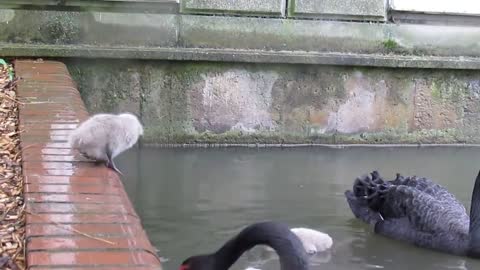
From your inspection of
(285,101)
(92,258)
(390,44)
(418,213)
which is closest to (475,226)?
(418,213)

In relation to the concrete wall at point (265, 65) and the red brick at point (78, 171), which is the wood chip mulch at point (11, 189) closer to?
the red brick at point (78, 171)

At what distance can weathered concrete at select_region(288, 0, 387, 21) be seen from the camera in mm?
8789

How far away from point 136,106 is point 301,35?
5.76ft

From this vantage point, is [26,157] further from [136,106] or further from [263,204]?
[136,106]

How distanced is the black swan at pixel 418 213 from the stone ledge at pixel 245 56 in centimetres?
220

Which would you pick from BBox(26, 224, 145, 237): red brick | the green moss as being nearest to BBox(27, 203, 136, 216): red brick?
BBox(26, 224, 145, 237): red brick

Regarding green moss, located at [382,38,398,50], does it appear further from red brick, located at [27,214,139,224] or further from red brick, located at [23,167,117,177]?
red brick, located at [27,214,139,224]

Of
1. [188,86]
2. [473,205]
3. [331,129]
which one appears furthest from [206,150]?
[473,205]

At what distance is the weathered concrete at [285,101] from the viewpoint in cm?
837

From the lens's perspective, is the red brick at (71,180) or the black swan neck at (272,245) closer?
the black swan neck at (272,245)

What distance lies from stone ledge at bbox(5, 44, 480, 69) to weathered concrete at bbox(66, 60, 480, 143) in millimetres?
114

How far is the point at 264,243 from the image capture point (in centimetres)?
336

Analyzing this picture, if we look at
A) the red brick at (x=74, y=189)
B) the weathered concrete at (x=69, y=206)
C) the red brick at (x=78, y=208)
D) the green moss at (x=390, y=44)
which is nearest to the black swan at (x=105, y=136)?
the weathered concrete at (x=69, y=206)

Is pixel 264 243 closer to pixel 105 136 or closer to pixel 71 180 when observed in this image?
pixel 71 180
